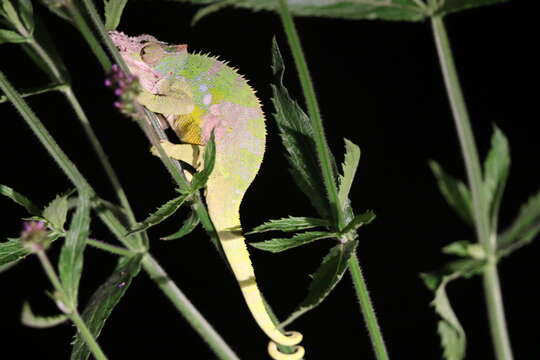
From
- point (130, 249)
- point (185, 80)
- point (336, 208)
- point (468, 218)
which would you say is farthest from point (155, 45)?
point (468, 218)

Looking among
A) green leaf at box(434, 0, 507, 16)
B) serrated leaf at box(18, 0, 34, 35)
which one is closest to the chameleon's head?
serrated leaf at box(18, 0, 34, 35)

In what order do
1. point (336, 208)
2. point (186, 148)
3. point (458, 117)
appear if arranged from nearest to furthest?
point (458, 117)
point (336, 208)
point (186, 148)

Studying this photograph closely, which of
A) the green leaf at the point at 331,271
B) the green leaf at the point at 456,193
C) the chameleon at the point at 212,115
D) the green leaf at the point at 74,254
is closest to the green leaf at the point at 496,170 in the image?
the green leaf at the point at 456,193

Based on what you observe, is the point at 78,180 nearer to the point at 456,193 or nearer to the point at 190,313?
the point at 190,313

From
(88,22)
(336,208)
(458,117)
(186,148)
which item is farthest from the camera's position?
(186,148)

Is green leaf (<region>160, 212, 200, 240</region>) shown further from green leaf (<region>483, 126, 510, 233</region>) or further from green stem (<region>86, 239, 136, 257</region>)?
green leaf (<region>483, 126, 510, 233</region>)

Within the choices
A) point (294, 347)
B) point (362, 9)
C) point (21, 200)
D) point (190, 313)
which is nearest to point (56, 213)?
point (21, 200)

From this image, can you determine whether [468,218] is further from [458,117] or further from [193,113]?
[193,113]

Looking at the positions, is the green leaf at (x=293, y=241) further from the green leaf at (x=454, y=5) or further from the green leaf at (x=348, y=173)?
the green leaf at (x=454, y=5)
